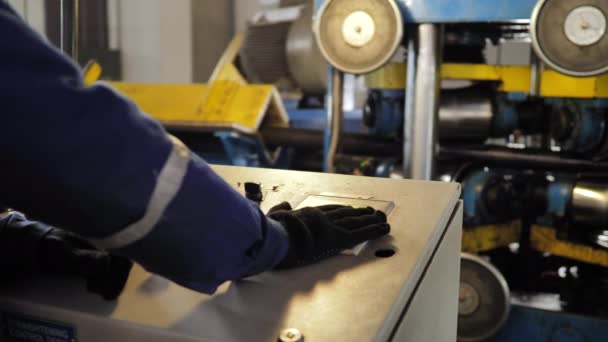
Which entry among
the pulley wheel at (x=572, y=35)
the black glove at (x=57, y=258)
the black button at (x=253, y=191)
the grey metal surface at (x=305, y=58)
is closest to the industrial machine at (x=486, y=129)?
the pulley wheel at (x=572, y=35)

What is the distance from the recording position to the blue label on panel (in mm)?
581

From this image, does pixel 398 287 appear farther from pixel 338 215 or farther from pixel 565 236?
pixel 565 236

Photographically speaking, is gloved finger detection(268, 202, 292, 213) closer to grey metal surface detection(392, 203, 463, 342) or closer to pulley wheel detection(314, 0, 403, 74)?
grey metal surface detection(392, 203, 463, 342)

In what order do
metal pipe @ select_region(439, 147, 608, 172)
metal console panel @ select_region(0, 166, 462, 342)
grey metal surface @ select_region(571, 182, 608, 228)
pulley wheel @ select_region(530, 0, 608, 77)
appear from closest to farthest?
metal console panel @ select_region(0, 166, 462, 342), pulley wheel @ select_region(530, 0, 608, 77), grey metal surface @ select_region(571, 182, 608, 228), metal pipe @ select_region(439, 147, 608, 172)

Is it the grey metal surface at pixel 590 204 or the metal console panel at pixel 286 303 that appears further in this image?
the grey metal surface at pixel 590 204

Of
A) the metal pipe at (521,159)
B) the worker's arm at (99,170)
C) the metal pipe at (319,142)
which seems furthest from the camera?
the metal pipe at (319,142)

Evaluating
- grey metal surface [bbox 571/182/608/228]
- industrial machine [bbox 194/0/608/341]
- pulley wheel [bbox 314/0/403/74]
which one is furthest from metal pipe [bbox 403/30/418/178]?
grey metal surface [bbox 571/182/608/228]

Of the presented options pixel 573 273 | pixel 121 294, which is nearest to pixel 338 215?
pixel 121 294

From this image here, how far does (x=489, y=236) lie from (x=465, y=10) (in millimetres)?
736

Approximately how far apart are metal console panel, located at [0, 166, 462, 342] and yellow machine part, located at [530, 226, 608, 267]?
3.85ft

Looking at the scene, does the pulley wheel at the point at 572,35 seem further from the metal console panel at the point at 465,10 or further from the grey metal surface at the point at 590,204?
the grey metal surface at the point at 590,204

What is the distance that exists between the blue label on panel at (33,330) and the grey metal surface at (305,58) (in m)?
2.51

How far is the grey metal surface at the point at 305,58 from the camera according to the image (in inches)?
119

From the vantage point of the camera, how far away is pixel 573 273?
2061 millimetres
